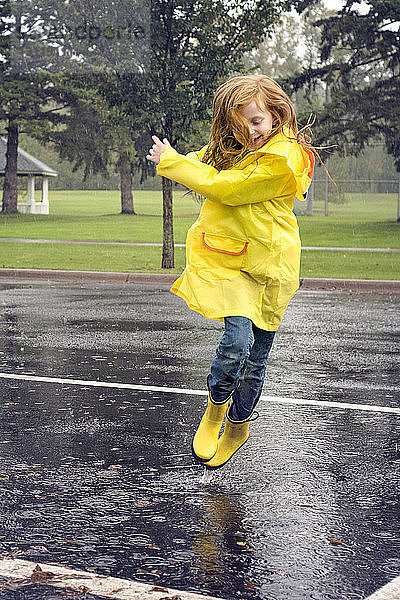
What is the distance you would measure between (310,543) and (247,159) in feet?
5.57

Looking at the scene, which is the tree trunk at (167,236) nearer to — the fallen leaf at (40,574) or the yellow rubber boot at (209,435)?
the yellow rubber boot at (209,435)

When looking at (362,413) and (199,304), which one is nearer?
(199,304)

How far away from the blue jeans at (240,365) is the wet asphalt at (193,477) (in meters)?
0.38

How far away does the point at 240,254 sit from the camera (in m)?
4.40

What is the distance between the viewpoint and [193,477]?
4.68 m

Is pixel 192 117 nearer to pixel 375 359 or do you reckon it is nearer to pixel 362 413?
pixel 375 359

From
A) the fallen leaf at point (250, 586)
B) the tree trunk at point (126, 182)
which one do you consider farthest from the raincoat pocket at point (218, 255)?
the tree trunk at point (126, 182)

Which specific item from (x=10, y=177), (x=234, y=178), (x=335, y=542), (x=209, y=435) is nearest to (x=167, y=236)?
(x=209, y=435)

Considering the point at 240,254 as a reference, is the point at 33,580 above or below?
below

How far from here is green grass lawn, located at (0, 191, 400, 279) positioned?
827 inches

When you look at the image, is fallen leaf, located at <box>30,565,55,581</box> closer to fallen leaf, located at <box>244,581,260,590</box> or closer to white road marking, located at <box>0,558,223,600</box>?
white road marking, located at <box>0,558,223,600</box>

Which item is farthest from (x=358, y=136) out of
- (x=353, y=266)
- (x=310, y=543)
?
(x=310, y=543)

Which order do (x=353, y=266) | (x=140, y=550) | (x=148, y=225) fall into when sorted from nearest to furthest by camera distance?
(x=140, y=550), (x=353, y=266), (x=148, y=225)

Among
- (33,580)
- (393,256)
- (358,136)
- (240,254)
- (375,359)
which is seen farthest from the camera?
(358,136)
